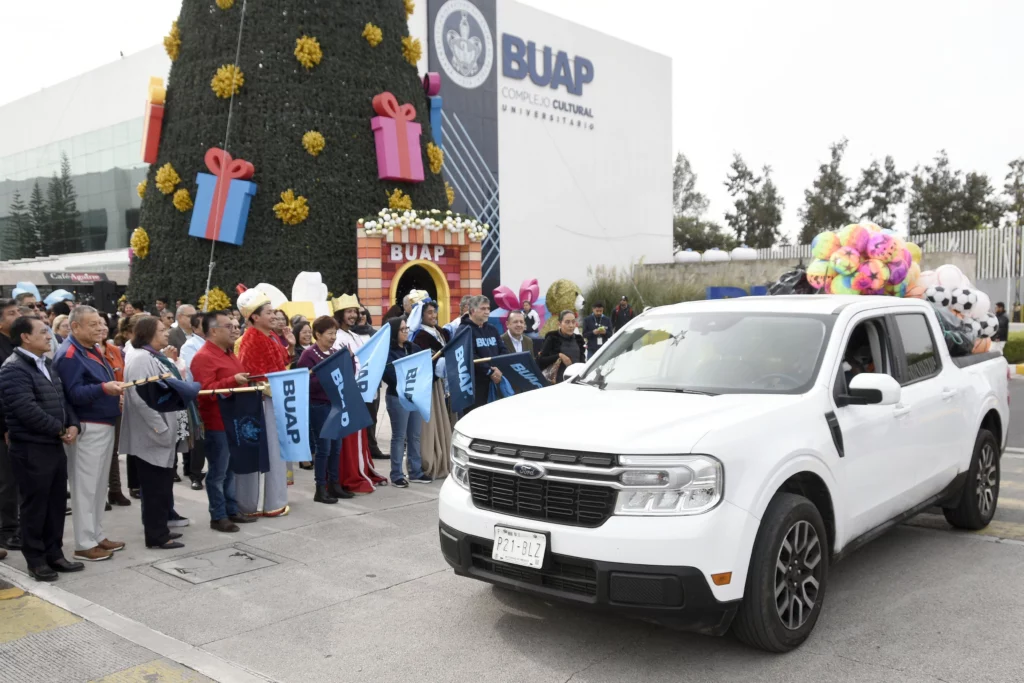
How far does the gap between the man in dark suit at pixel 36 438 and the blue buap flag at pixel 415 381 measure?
325 cm

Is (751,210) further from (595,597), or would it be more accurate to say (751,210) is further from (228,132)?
(595,597)

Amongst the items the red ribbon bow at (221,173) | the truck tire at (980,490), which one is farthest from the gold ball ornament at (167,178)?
the truck tire at (980,490)

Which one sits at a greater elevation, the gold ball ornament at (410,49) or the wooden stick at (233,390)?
the gold ball ornament at (410,49)

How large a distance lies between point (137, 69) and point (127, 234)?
24.3 ft

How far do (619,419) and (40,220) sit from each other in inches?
1721

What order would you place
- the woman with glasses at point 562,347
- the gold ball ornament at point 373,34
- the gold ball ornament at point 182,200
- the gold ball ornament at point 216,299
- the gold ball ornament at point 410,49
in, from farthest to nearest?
the gold ball ornament at point 410,49
the gold ball ornament at point 373,34
the gold ball ornament at point 182,200
the gold ball ornament at point 216,299
the woman with glasses at point 562,347

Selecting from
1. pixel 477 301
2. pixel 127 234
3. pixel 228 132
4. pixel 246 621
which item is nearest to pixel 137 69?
pixel 127 234

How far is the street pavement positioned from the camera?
4090 mm

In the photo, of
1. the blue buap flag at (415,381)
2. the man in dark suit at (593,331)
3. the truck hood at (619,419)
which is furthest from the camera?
the man in dark suit at (593,331)

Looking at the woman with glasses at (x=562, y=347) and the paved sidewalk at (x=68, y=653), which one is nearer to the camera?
the paved sidewalk at (x=68, y=653)

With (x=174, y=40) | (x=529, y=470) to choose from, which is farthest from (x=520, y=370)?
(x=174, y=40)

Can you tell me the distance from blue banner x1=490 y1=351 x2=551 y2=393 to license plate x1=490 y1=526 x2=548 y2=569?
4.80 metres

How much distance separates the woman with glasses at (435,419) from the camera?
29.3 ft

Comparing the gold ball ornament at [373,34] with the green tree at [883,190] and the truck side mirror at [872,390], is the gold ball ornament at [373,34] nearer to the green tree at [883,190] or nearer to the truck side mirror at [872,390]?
the truck side mirror at [872,390]
